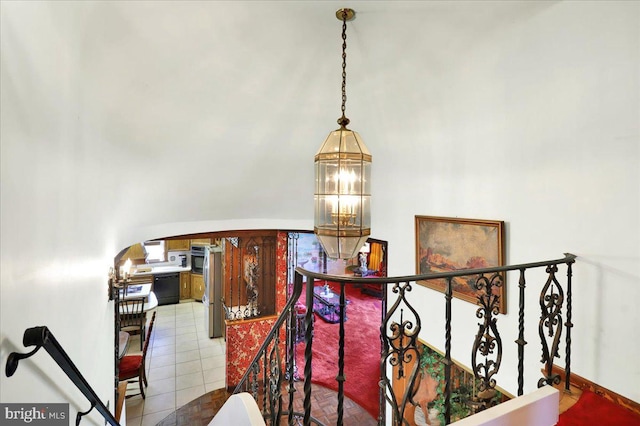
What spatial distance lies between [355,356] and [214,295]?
310 centimetres

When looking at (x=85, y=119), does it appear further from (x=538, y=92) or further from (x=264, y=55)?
(x=538, y=92)

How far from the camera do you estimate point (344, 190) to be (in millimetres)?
2330

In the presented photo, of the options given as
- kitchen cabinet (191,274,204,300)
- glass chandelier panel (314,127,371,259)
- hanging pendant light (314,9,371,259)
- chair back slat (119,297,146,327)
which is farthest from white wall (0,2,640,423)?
kitchen cabinet (191,274,204,300)

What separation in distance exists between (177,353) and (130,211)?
13.2 feet

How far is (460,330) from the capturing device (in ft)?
9.47

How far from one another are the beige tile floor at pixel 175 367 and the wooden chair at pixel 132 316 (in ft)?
1.62

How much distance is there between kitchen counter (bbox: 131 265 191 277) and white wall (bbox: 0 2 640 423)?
18.5 feet

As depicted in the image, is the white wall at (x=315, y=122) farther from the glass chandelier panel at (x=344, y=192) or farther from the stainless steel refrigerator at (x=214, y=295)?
the stainless steel refrigerator at (x=214, y=295)

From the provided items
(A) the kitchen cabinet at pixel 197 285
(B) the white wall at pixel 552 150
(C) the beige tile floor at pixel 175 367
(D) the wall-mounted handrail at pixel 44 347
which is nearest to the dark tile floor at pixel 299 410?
(C) the beige tile floor at pixel 175 367

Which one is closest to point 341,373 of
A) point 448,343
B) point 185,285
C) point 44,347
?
point 448,343

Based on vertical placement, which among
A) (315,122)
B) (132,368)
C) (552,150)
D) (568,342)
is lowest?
(132,368)

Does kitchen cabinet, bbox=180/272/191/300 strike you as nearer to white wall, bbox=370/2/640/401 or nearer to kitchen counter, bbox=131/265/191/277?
kitchen counter, bbox=131/265/191/277

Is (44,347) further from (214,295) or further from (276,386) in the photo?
(214,295)

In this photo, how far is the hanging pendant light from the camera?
90.1 inches
